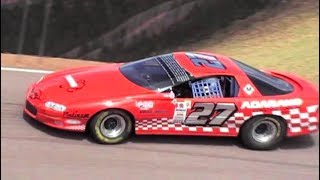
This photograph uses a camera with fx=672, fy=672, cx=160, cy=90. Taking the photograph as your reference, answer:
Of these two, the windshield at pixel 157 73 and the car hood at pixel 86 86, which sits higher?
the windshield at pixel 157 73

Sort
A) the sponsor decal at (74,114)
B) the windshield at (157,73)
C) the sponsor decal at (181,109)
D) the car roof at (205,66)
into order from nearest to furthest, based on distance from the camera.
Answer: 1. the sponsor decal at (74,114)
2. the sponsor decal at (181,109)
3. the windshield at (157,73)
4. the car roof at (205,66)

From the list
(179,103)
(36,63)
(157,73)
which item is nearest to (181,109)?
(179,103)

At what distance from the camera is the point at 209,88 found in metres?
8.69

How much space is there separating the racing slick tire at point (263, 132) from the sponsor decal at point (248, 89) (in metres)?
→ 0.35

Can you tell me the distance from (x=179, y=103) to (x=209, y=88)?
18.3 inches

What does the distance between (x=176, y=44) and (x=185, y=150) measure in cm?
847

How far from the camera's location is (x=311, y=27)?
16.8 metres

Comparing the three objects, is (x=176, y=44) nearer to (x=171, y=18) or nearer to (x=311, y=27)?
(x=171, y=18)

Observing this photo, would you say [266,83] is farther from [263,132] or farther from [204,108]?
[204,108]

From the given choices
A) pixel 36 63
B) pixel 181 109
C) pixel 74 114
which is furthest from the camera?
pixel 36 63

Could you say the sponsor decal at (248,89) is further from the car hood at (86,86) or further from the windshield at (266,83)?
the car hood at (86,86)

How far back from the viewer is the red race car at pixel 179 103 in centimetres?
839

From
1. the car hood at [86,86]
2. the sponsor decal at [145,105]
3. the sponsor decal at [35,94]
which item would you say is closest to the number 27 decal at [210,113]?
the sponsor decal at [145,105]

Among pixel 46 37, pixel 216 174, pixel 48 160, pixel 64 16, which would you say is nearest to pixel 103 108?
pixel 48 160
